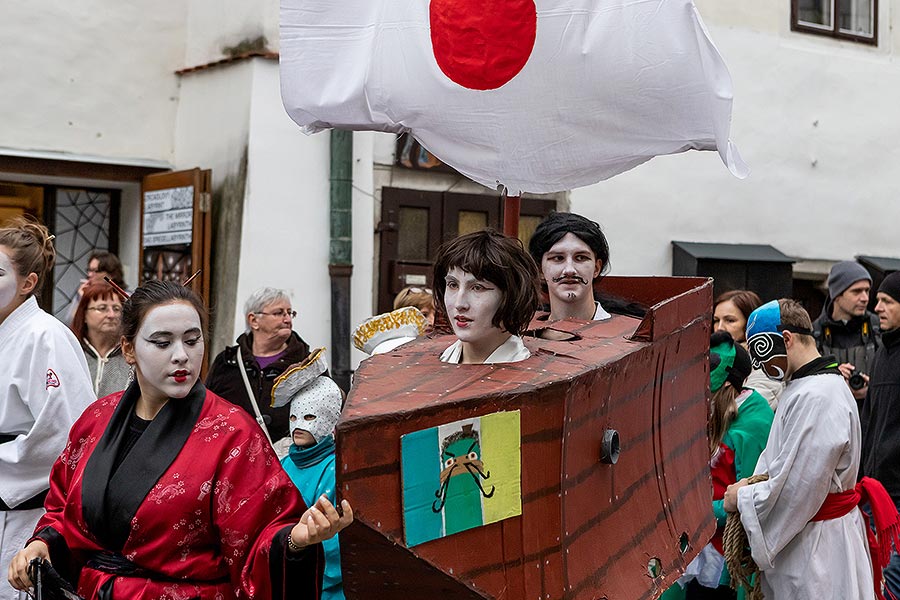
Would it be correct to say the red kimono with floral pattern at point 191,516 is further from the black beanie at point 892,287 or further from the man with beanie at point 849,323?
the man with beanie at point 849,323

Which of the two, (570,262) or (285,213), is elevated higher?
(285,213)

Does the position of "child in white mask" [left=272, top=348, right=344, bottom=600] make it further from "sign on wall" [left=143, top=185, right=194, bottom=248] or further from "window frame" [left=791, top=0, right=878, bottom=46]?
"window frame" [left=791, top=0, right=878, bottom=46]

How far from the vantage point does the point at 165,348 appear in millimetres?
3361

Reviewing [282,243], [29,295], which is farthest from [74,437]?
[282,243]

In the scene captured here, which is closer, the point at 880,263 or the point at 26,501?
the point at 26,501

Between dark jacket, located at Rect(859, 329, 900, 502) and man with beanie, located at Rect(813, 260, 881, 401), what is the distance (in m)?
1.04

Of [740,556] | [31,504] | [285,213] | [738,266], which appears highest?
[285,213]

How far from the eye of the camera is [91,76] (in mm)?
8617

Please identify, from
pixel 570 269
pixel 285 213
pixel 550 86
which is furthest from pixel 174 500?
pixel 285 213

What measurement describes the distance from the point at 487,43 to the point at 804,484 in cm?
196

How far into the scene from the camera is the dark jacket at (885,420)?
5.69m

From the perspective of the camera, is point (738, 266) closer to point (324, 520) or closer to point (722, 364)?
point (722, 364)

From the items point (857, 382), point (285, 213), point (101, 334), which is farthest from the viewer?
point (285, 213)

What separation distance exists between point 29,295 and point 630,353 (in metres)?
2.34
